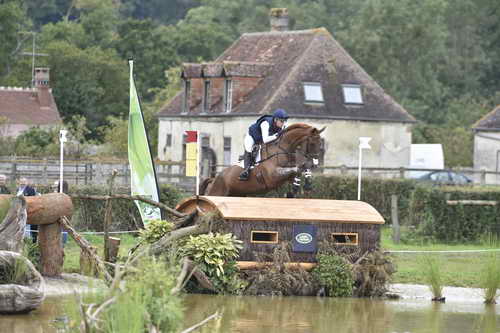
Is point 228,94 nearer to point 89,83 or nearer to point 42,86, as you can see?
point 42,86

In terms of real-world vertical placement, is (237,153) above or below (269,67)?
below

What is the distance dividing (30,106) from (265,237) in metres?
50.8

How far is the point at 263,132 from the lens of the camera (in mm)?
22703

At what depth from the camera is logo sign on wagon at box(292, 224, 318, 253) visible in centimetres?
2042

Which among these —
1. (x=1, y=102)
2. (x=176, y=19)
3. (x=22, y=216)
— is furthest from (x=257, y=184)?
(x=176, y=19)

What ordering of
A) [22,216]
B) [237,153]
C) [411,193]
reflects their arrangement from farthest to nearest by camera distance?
[237,153] < [411,193] < [22,216]

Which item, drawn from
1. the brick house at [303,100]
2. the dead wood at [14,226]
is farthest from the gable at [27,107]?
the dead wood at [14,226]

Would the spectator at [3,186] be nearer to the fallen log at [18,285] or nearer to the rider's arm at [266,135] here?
the rider's arm at [266,135]

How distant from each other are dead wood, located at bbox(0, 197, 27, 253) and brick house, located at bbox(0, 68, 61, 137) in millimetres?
47916

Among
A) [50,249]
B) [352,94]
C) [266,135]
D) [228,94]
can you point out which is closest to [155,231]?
[50,249]

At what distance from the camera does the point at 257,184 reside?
2288 cm

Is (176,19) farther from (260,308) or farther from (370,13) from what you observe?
(260,308)

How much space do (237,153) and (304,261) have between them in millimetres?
30269

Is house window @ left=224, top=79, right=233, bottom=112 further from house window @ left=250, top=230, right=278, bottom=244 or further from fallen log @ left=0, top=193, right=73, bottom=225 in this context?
fallen log @ left=0, top=193, right=73, bottom=225
